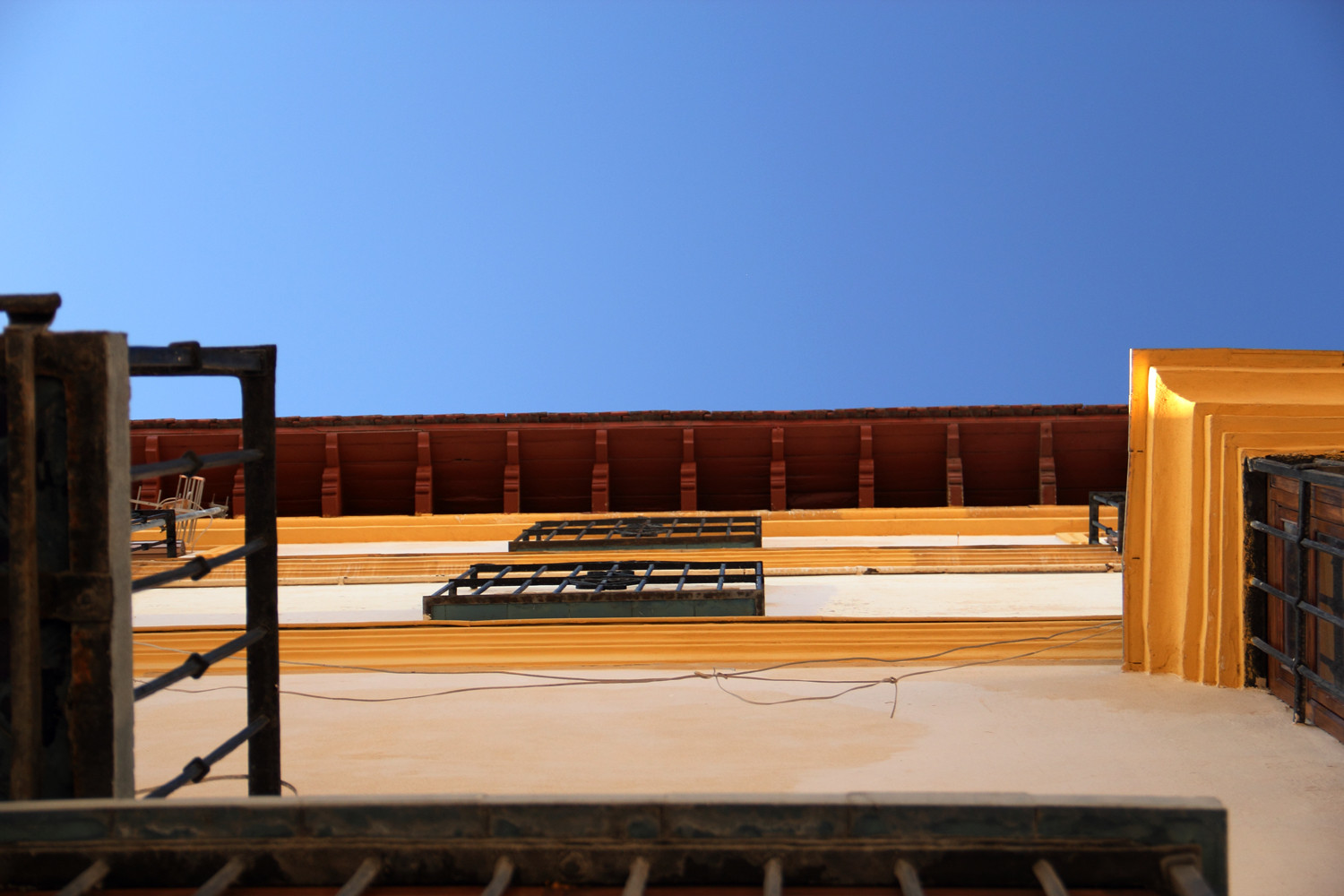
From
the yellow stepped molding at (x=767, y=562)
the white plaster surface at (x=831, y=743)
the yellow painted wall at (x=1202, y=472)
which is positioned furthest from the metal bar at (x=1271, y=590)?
the yellow stepped molding at (x=767, y=562)

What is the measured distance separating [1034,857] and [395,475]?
514 inches

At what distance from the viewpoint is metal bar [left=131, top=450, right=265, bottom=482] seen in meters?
2.58

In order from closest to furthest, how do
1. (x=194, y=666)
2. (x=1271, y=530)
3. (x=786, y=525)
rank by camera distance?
(x=194, y=666) → (x=1271, y=530) → (x=786, y=525)

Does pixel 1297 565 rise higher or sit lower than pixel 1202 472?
lower

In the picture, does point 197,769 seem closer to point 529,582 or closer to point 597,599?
point 597,599

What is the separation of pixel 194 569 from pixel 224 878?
1.01 metres

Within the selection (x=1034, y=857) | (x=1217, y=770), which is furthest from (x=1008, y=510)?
(x=1034, y=857)

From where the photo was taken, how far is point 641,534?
10.7 meters

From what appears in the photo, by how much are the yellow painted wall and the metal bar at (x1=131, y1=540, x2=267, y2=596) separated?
485 centimetres

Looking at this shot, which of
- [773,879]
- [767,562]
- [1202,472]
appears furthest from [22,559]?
[767,562]

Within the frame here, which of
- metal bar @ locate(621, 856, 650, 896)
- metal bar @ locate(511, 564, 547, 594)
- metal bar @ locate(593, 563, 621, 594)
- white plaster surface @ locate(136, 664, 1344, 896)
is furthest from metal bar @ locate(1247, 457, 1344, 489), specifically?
metal bar @ locate(511, 564, 547, 594)

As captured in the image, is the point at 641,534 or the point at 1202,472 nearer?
the point at 1202,472

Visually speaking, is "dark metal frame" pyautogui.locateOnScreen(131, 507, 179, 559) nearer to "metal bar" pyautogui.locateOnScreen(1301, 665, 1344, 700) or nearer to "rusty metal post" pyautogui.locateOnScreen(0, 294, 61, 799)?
"rusty metal post" pyautogui.locateOnScreen(0, 294, 61, 799)

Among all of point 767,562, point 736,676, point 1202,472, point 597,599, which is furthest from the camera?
point 767,562
